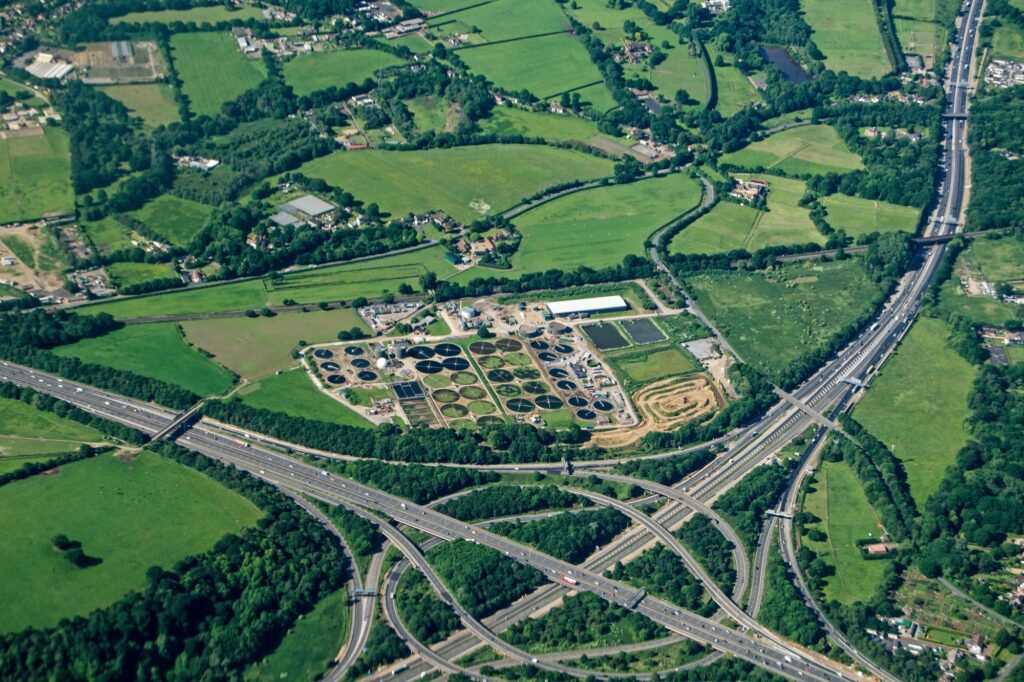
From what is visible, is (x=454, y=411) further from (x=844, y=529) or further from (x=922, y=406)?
(x=922, y=406)

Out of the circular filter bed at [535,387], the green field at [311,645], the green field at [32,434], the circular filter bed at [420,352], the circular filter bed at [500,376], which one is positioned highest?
the circular filter bed at [420,352]

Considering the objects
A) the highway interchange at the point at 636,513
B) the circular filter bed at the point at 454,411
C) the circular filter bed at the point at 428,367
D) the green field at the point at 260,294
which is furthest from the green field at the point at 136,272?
the circular filter bed at the point at 454,411

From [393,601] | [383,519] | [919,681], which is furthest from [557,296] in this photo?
[919,681]

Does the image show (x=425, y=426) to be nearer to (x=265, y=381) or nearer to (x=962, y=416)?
(x=265, y=381)

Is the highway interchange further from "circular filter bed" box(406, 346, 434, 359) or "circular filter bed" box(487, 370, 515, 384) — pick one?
"circular filter bed" box(406, 346, 434, 359)

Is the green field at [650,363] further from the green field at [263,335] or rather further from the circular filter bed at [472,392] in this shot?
the green field at [263,335]

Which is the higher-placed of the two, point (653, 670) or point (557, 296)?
point (557, 296)
